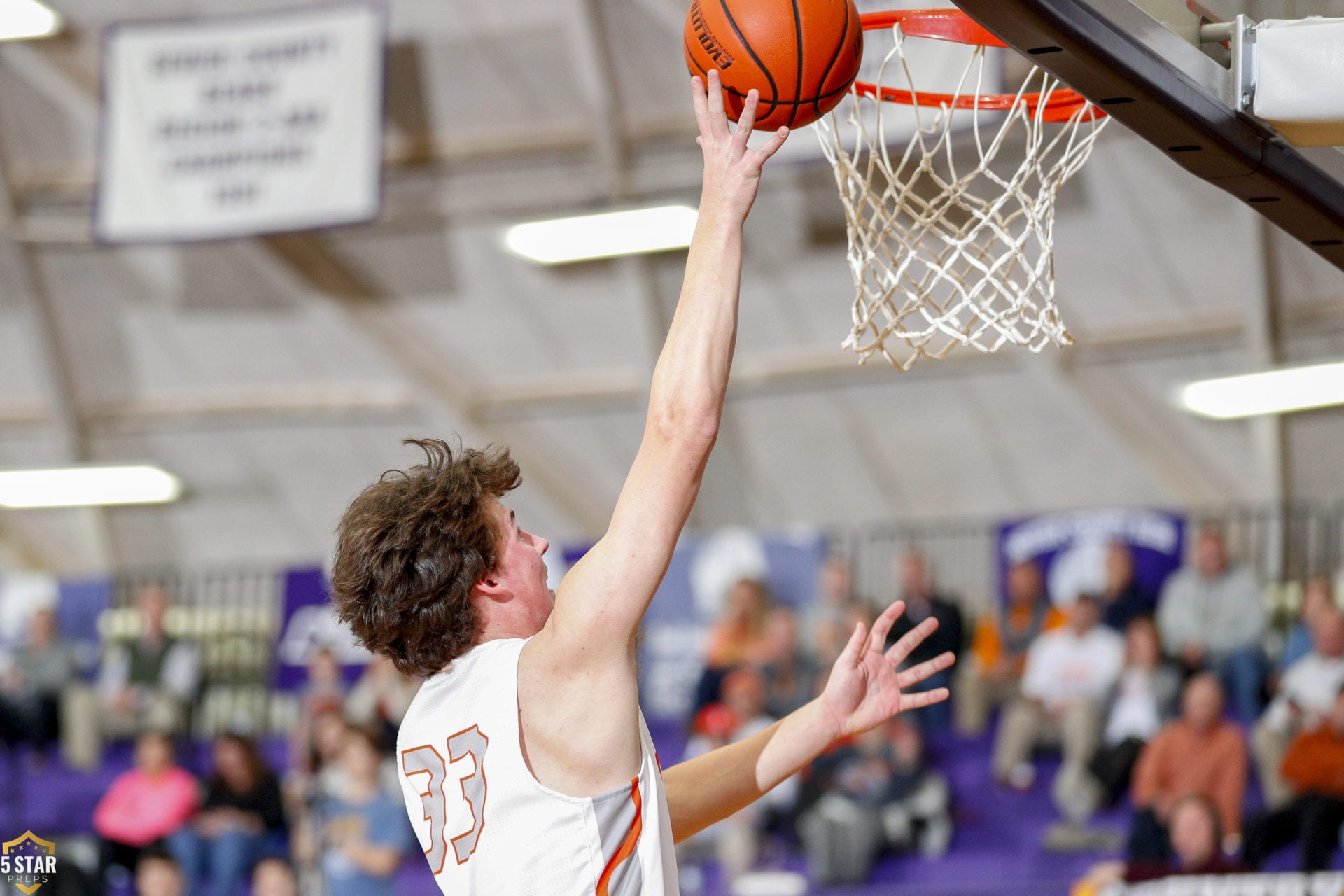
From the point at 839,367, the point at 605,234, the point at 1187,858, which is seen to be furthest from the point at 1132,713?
the point at 605,234

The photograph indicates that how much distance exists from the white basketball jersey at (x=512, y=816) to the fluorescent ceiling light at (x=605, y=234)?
377 inches

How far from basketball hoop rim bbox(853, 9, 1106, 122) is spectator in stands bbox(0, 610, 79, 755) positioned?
10.1 metres

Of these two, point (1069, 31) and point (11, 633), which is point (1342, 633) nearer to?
point (1069, 31)

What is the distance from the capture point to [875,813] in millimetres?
8656

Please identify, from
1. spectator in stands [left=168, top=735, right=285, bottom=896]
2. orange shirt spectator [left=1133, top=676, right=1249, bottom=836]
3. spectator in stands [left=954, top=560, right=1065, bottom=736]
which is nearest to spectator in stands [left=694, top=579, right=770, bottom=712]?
spectator in stands [left=954, top=560, right=1065, bottom=736]

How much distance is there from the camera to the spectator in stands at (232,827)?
9461 mm

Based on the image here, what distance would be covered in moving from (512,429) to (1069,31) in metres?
11.5

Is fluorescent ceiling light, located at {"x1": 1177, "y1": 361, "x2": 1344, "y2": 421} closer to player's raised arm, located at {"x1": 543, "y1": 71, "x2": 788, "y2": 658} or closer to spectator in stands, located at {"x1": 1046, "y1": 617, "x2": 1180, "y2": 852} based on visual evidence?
spectator in stands, located at {"x1": 1046, "y1": 617, "x2": 1180, "y2": 852}

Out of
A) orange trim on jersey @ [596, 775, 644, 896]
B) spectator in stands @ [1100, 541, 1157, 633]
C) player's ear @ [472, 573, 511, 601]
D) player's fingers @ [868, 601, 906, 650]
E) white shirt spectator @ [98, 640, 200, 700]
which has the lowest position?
orange trim on jersey @ [596, 775, 644, 896]

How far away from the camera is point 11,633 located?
1213cm

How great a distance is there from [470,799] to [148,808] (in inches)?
340

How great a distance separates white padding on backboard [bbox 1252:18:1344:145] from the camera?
2.45 meters

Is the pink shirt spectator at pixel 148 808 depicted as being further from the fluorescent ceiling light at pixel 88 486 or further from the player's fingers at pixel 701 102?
the player's fingers at pixel 701 102

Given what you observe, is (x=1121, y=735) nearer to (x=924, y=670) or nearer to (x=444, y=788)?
(x=924, y=670)
